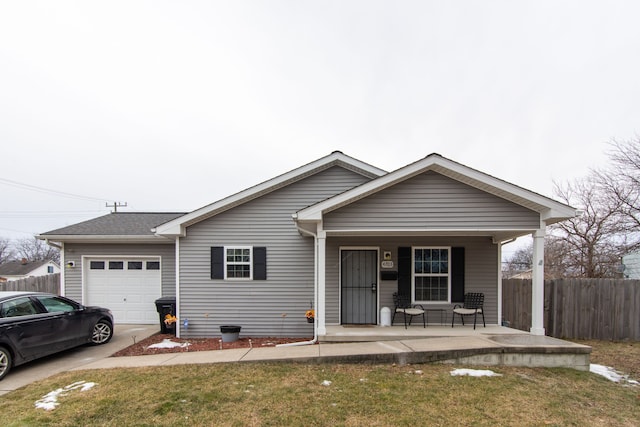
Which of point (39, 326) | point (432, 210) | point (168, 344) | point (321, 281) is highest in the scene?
point (432, 210)

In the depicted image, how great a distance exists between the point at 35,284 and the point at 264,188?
27.8ft

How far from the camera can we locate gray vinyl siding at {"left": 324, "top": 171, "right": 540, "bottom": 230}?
257 inches

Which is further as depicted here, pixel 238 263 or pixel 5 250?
pixel 5 250

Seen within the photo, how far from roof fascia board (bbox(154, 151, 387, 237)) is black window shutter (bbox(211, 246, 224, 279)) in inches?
33.9

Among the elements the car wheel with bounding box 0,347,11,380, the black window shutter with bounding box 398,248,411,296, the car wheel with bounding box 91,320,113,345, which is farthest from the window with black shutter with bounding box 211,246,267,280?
the car wheel with bounding box 0,347,11,380

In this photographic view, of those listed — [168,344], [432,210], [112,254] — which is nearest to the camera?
[432,210]

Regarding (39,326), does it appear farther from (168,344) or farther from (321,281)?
(321,281)

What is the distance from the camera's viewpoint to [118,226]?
400 inches

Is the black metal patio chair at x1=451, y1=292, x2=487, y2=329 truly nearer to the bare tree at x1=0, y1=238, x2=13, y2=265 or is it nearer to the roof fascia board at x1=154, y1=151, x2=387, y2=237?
the roof fascia board at x1=154, y1=151, x2=387, y2=237

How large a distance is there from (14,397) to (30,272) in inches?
1780

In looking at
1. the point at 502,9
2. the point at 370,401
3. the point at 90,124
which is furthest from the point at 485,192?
the point at 90,124

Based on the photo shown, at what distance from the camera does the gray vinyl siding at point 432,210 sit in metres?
6.54

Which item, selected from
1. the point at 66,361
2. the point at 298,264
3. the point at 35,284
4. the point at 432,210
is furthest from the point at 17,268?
the point at 432,210

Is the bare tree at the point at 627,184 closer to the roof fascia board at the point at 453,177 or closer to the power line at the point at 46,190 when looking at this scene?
the roof fascia board at the point at 453,177
